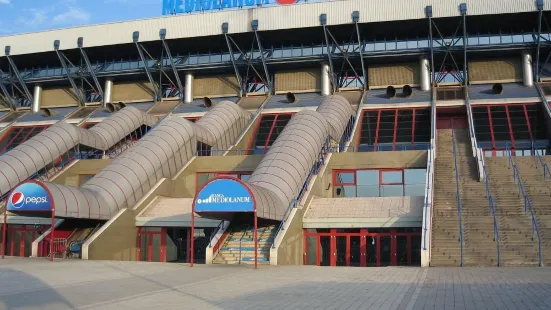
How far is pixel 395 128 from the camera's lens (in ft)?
138

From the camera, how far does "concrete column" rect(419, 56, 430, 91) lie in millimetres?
47781

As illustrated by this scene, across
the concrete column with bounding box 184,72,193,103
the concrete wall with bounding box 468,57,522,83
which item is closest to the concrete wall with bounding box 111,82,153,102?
the concrete column with bounding box 184,72,193,103

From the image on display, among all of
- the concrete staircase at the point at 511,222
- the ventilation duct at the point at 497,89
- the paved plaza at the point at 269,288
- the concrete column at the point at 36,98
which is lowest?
the paved plaza at the point at 269,288

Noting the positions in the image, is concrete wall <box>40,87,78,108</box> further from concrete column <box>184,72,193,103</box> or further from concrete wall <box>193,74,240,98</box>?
concrete wall <box>193,74,240,98</box>

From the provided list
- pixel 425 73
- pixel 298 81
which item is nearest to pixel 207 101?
pixel 298 81

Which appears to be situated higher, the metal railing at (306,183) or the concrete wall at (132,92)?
the concrete wall at (132,92)

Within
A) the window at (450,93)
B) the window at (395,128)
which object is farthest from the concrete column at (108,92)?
the window at (450,93)

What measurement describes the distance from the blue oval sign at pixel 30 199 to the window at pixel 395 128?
21857 millimetres

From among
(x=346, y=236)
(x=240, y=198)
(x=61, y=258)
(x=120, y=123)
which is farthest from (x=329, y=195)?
(x=120, y=123)

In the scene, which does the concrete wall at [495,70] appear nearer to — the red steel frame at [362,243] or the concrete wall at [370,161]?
the concrete wall at [370,161]

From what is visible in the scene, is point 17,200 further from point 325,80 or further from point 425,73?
point 425,73

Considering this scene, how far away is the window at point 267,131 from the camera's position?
42.1m

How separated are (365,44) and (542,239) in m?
30.1

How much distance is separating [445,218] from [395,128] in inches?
718
